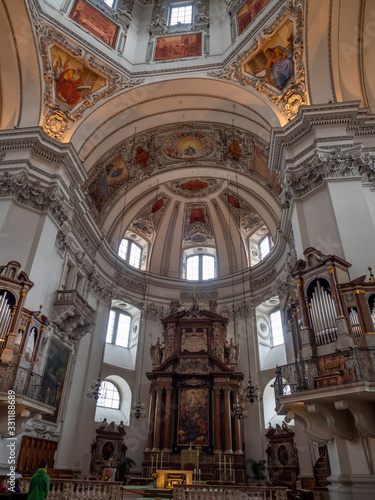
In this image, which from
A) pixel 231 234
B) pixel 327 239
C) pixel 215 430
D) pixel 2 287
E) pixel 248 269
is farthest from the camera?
pixel 231 234

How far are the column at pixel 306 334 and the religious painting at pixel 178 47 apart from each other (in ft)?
39.9

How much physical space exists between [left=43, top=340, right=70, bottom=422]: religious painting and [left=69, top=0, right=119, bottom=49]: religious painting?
12321 millimetres

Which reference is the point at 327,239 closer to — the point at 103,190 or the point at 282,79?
the point at 282,79

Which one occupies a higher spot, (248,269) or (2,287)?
(248,269)

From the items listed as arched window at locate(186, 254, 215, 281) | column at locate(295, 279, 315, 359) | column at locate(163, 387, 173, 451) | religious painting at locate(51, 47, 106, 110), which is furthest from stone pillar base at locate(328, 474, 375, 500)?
arched window at locate(186, 254, 215, 281)

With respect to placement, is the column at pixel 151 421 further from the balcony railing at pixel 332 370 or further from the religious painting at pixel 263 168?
the religious painting at pixel 263 168

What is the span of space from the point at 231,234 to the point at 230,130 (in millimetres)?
6203

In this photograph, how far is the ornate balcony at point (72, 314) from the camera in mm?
12602

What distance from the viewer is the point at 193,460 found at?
13.8 meters

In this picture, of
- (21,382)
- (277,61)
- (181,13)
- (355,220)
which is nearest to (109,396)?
(21,382)

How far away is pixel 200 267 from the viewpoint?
72.2ft

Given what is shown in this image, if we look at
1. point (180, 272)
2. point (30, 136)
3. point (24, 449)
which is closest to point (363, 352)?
point (24, 449)

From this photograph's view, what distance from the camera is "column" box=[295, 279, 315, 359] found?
804cm

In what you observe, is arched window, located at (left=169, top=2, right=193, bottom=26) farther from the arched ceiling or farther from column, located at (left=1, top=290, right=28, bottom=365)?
column, located at (left=1, top=290, right=28, bottom=365)
